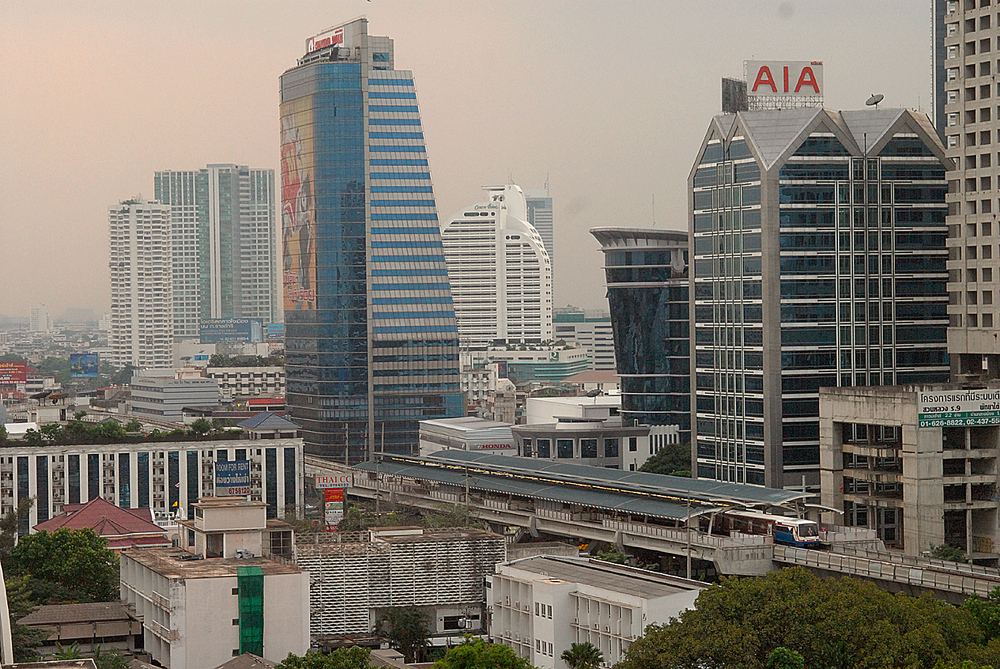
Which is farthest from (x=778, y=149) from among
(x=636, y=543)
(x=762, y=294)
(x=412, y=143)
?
(x=412, y=143)

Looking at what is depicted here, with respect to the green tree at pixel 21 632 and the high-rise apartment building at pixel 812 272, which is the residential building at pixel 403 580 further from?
the high-rise apartment building at pixel 812 272

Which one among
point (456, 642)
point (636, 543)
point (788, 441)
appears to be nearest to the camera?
point (456, 642)

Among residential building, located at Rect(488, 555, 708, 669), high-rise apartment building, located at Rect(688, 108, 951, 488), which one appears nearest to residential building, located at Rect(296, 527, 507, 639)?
residential building, located at Rect(488, 555, 708, 669)

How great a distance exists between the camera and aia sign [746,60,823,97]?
416 ft

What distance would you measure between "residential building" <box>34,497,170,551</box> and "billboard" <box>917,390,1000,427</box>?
45666mm

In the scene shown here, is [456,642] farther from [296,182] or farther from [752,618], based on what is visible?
[296,182]

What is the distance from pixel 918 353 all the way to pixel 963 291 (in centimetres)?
694

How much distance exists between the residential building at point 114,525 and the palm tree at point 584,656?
34.5 meters

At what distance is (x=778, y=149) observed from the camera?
117m

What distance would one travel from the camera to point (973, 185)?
116375mm

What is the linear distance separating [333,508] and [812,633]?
191 feet

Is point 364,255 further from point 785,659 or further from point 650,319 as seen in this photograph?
point 785,659

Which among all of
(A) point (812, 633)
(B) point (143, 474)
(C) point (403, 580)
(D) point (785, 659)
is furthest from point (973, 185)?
(B) point (143, 474)

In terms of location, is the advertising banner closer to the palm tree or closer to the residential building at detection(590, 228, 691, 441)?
the palm tree
